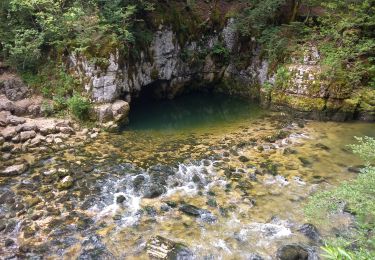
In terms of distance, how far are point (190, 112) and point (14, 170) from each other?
34.5 ft

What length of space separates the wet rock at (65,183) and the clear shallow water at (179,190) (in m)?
0.16

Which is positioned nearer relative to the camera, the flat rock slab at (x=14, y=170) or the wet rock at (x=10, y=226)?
the wet rock at (x=10, y=226)

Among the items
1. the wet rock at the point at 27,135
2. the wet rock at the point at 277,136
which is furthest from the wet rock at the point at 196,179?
the wet rock at the point at 27,135

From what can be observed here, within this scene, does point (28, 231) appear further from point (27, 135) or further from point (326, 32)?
point (326, 32)

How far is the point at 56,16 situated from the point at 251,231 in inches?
509

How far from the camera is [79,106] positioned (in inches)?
607

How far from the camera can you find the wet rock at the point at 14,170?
38.7 feet

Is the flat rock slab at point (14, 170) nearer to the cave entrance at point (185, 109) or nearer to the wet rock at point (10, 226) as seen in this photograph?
the wet rock at point (10, 226)

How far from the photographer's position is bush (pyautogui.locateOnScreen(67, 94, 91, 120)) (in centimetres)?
1543

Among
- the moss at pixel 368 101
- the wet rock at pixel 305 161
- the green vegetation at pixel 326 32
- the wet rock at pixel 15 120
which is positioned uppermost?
the green vegetation at pixel 326 32

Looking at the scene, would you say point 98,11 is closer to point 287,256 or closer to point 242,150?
point 242,150

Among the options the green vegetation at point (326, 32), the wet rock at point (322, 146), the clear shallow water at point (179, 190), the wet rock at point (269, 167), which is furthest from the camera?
the green vegetation at point (326, 32)

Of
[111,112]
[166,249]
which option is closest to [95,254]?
[166,249]

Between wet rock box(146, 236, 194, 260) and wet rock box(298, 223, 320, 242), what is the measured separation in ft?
10.5
